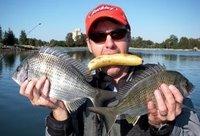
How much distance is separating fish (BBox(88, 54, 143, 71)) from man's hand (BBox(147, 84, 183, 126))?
37.9 inches

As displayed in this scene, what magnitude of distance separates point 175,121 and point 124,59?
1138 millimetres

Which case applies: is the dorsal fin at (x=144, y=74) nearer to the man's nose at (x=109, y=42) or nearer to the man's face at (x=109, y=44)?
the man's face at (x=109, y=44)

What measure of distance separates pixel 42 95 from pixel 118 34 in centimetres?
144

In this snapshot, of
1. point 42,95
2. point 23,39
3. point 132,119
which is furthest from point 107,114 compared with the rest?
point 23,39

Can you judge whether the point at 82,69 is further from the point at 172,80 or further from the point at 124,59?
the point at 172,80

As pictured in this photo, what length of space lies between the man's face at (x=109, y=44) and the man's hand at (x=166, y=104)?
1082 mm

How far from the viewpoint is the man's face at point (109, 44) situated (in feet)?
16.0

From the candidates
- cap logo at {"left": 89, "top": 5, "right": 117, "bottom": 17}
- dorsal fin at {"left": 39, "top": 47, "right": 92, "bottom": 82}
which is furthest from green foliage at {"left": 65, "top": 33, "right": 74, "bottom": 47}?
dorsal fin at {"left": 39, "top": 47, "right": 92, "bottom": 82}

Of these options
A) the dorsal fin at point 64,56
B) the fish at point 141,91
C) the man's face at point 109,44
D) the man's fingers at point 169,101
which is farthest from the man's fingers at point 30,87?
the man's fingers at point 169,101

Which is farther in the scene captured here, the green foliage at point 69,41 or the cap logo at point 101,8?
the green foliage at point 69,41

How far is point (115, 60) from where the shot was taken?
4.75 m

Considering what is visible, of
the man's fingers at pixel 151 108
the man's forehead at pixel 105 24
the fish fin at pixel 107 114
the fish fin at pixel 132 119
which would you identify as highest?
the man's forehead at pixel 105 24

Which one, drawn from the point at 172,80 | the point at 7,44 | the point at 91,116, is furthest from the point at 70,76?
the point at 7,44

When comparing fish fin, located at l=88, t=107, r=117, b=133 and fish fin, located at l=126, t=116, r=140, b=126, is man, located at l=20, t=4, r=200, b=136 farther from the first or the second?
fish fin, located at l=88, t=107, r=117, b=133
